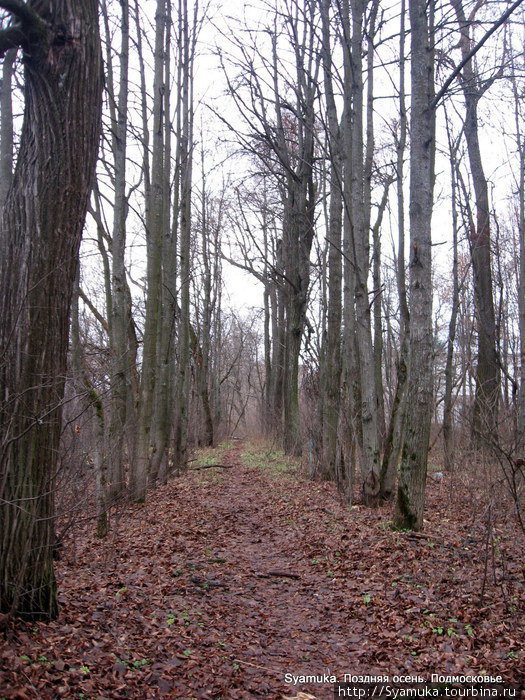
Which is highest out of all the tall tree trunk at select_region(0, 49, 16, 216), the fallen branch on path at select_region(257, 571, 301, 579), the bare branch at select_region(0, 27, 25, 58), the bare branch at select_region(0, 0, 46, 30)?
the tall tree trunk at select_region(0, 49, 16, 216)

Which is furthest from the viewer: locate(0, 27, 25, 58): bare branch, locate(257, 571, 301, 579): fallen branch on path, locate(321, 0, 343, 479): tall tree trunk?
locate(321, 0, 343, 479): tall tree trunk

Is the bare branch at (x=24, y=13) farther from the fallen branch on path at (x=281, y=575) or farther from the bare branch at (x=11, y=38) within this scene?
the fallen branch on path at (x=281, y=575)

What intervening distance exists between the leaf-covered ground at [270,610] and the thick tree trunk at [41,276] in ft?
1.71

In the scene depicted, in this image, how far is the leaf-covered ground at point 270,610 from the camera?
11.8ft

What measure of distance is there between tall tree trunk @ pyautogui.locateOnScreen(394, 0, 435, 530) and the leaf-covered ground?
616mm

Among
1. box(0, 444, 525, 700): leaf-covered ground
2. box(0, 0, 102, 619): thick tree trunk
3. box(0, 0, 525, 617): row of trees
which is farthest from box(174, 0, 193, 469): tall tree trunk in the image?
box(0, 0, 102, 619): thick tree trunk

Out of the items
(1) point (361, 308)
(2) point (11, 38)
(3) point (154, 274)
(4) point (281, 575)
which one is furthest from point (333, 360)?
(2) point (11, 38)

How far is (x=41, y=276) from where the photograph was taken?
12.8 feet

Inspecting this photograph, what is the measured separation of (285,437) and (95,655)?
16.8 meters

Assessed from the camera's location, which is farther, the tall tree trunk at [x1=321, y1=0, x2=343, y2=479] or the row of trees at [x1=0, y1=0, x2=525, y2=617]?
the tall tree trunk at [x1=321, y1=0, x2=343, y2=479]

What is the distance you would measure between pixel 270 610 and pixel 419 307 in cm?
406

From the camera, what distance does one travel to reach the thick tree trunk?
3.71 metres

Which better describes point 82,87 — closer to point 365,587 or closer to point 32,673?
point 32,673

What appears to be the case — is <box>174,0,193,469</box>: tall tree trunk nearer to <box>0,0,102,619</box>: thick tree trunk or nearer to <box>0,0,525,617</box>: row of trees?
<box>0,0,525,617</box>: row of trees
